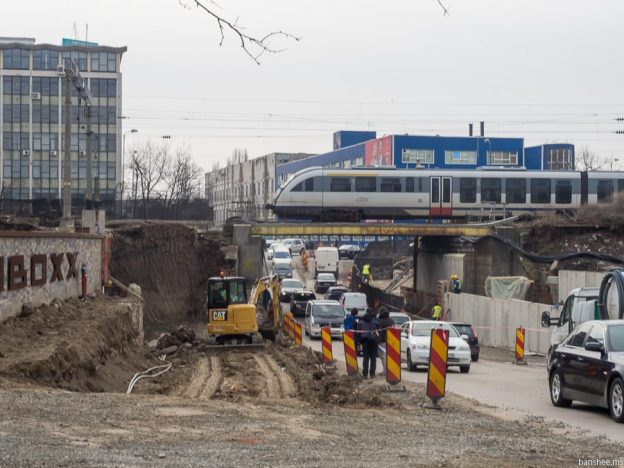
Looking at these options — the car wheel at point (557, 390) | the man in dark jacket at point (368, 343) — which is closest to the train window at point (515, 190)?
the man in dark jacket at point (368, 343)

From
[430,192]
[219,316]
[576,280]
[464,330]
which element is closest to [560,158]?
[430,192]

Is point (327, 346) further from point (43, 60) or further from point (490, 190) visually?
point (43, 60)

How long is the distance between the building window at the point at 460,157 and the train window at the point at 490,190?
130ft

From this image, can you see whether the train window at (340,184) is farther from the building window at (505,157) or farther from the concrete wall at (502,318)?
the building window at (505,157)

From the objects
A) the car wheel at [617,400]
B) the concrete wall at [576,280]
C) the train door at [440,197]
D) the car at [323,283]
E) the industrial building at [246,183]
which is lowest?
the car at [323,283]

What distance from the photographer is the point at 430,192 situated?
57.5 m

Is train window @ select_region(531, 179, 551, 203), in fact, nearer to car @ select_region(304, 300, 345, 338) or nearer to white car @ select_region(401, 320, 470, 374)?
car @ select_region(304, 300, 345, 338)

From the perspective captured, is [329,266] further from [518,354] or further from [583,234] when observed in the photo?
[518,354]

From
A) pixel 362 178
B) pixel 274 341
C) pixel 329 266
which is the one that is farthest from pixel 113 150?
pixel 274 341

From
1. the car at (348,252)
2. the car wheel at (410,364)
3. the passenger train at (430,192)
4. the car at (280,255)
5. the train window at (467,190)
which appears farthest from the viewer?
the car at (348,252)

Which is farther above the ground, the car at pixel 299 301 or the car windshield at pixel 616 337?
the car windshield at pixel 616 337

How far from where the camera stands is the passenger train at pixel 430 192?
5666 centimetres

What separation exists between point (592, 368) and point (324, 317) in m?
28.8

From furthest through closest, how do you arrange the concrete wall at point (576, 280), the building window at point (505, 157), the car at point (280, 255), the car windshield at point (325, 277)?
the building window at point (505, 157)
the car at point (280, 255)
the car windshield at point (325, 277)
the concrete wall at point (576, 280)
